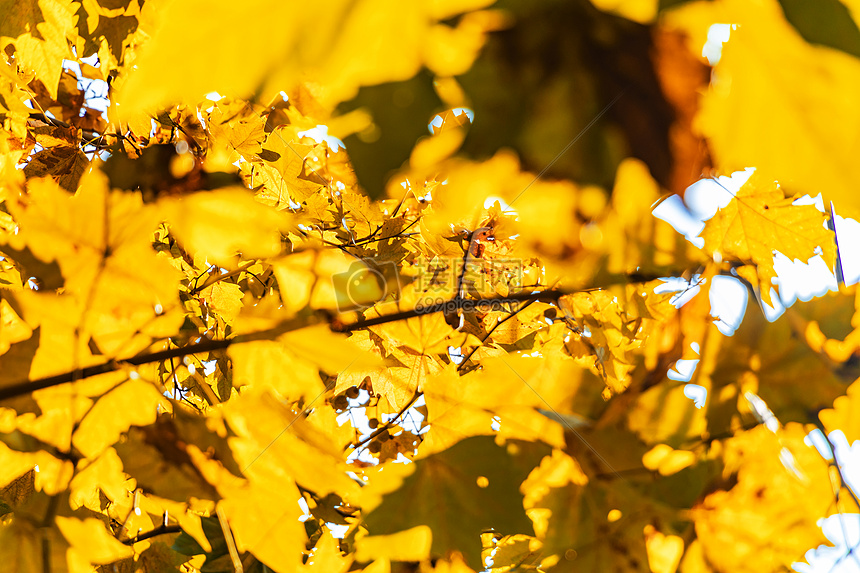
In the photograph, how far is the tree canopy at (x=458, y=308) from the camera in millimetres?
237

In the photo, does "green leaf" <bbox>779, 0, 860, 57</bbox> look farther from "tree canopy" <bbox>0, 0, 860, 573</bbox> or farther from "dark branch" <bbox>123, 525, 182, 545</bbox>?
"dark branch" <bbox>123, 525, 182, 545</bbox>

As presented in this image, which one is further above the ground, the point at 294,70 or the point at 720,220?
the point at 294,70

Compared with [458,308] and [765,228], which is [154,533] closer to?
[458,308]

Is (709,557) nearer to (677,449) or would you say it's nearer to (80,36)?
(677,449)

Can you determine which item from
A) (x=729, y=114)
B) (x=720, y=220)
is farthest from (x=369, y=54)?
(x=720, y=220)

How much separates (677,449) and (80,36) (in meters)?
1.24

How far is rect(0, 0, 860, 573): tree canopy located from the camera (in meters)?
0.24

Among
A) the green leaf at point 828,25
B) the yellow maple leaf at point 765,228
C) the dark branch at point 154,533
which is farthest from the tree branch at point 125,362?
the yellow maple leaf at point 765,228

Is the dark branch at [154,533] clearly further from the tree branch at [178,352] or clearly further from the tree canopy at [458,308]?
the tree branch at [178,352]

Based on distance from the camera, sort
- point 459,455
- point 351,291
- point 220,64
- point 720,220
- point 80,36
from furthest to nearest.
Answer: point 80,36
point 720,220
point 351,291
point 459,455
point 220,64

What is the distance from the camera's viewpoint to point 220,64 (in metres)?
0.22

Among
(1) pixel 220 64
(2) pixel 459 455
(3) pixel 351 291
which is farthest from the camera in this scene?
(3) pixel 351 291

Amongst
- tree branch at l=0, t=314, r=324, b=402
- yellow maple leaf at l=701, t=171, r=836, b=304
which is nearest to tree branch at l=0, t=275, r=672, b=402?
tree branch at l=0, t=314, r=324, b=402

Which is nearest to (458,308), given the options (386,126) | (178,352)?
(178,352)
